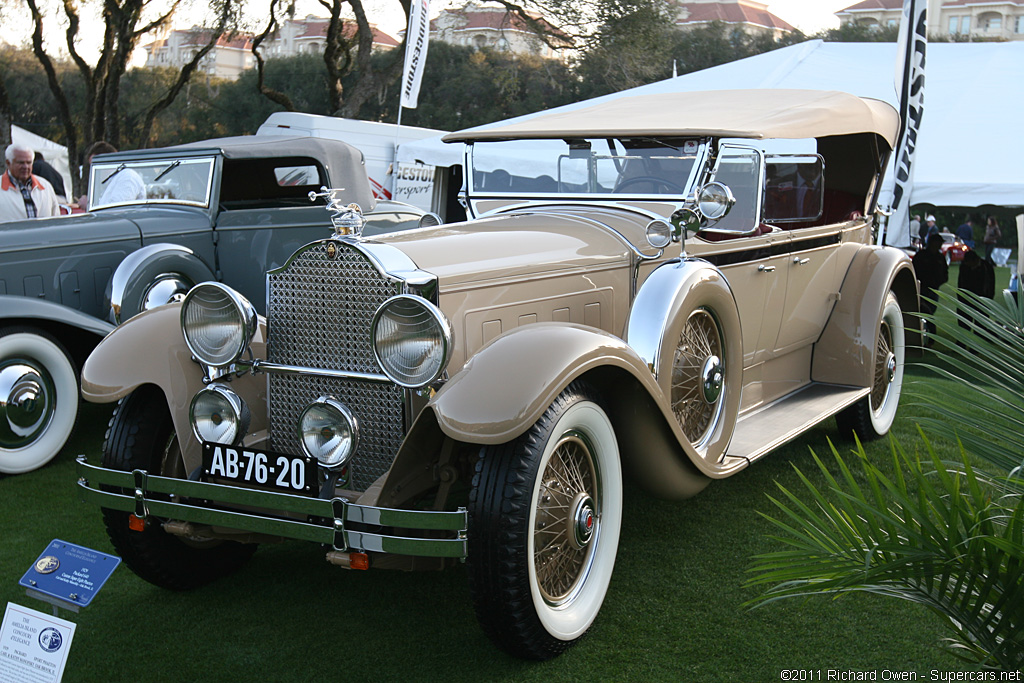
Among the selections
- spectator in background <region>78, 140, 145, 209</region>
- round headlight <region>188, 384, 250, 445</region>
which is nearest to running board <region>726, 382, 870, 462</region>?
round headlight <region>188, 384, 250, 445</region>

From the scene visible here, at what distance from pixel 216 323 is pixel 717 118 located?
7.93ft

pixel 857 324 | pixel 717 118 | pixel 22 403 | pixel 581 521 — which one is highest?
pixel 717 118

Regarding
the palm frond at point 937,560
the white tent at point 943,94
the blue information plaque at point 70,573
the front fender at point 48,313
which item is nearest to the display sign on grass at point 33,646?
the blue information plaque at point 70,573

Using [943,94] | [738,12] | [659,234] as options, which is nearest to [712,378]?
[659,234]

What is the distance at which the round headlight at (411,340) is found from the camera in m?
2.56

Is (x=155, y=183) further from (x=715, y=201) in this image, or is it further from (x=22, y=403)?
(x=715, y=201)

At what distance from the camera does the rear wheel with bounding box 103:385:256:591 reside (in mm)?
2973

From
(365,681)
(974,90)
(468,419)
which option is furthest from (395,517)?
(974,90)

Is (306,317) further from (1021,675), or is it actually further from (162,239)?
(162,239)

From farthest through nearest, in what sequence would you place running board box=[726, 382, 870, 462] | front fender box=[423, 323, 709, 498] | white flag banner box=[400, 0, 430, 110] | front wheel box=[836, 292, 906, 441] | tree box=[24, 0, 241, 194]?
1. tree box=[24, 0, 241, 194]
2. white flag banner box=[400, 0, 430, 110]
3. front wheel box=[836, 292, 906, 441]
4. running board box=[726, 382, 870, 462]
5. front fender box=[423, 323, 709, 498]

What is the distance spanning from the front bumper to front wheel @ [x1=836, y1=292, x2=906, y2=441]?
127 inches

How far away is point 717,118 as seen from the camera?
3.98 metres

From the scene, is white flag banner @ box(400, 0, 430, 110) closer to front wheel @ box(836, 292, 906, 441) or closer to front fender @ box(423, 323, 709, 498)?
front wheel @ box(836, 292, 906, 441)

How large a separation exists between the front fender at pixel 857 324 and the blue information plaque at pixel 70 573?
385cm
